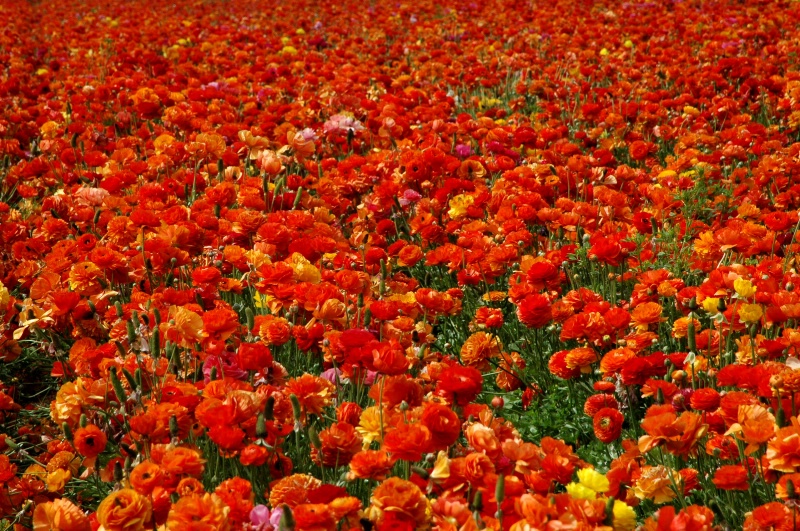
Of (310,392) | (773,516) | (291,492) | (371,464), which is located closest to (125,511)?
(291,492)

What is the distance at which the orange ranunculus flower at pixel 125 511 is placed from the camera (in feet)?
5.96

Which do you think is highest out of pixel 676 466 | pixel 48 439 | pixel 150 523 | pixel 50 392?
pixel 150 523

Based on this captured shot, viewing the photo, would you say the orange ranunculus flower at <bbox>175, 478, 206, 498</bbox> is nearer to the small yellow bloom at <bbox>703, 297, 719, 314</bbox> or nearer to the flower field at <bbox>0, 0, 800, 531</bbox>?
the flower field at <bbox>0, 0, 800, 531</bbox>

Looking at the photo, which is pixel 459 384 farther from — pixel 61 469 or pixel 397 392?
pixel 61 469

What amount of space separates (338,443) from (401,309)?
99cm

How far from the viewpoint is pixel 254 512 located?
1910 mm

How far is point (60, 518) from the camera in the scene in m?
1.88

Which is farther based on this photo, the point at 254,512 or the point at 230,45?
the point at 230,45

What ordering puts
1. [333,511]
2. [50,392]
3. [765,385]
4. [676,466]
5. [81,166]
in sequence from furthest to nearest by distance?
[81,166]
[50,392]
[676,466]
[765,385]
[333,511]

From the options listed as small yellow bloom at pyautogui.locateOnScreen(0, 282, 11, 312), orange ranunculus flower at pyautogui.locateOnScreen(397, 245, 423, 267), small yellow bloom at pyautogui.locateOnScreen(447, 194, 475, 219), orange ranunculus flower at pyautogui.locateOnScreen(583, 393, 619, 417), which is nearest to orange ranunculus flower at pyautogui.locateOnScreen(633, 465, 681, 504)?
orange ranunculus flower at pyautogui.locateOnScreen(583, 393, 619, 417)

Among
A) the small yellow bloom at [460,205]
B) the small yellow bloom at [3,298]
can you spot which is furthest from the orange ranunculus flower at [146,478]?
the small yellow bloom at [460,205]

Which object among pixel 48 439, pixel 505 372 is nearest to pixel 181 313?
pixel 48 439

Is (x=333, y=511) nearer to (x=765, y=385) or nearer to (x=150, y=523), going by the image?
(x=150, y=523)

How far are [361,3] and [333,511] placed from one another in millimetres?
11895
